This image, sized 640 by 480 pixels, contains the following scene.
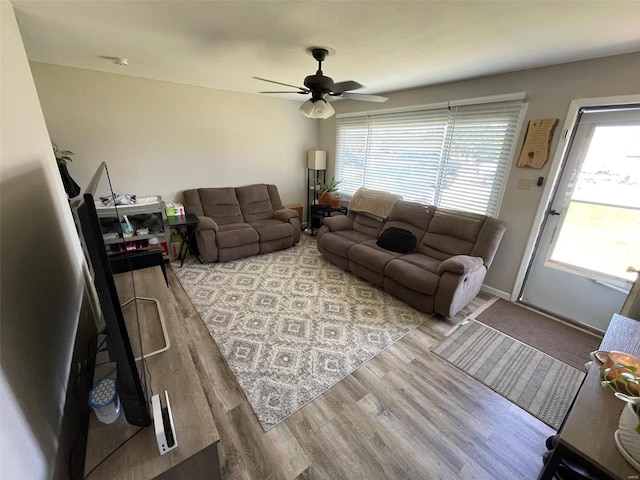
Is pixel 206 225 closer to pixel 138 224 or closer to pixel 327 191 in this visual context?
pixel 138 224

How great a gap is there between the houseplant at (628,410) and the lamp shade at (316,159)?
4265mm

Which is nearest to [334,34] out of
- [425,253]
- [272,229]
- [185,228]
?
[425,253]

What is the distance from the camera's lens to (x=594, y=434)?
893 mm

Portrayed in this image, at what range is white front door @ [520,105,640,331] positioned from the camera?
2197mm

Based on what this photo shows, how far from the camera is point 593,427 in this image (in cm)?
91

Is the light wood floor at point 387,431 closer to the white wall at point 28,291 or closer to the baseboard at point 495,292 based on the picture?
the white wall at point 28,291

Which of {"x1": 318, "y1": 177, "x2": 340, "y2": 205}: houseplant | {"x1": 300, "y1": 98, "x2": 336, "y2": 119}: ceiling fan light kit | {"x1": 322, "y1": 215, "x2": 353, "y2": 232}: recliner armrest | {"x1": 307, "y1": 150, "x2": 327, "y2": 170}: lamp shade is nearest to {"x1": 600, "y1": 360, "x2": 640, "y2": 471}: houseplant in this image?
{"x1": 300, "y1": 98, "x2": 336, "y2": 119}: ceiling fan light kit

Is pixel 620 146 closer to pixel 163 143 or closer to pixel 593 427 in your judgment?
pixel 593 427

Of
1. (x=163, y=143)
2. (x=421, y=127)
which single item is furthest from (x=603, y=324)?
(x=163, y=143)

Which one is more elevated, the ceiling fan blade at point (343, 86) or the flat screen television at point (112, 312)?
the ceiling fan blade at point (343, 86)

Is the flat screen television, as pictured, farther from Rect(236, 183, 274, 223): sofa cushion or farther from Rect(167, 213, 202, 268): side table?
Rect(236, 183, 274, 223): sofa cushion

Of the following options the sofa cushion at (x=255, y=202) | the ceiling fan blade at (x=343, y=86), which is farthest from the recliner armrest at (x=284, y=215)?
the ceiling fan blade at (x=343, y=86)

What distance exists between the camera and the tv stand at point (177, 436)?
815mm

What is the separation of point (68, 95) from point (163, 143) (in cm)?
96
